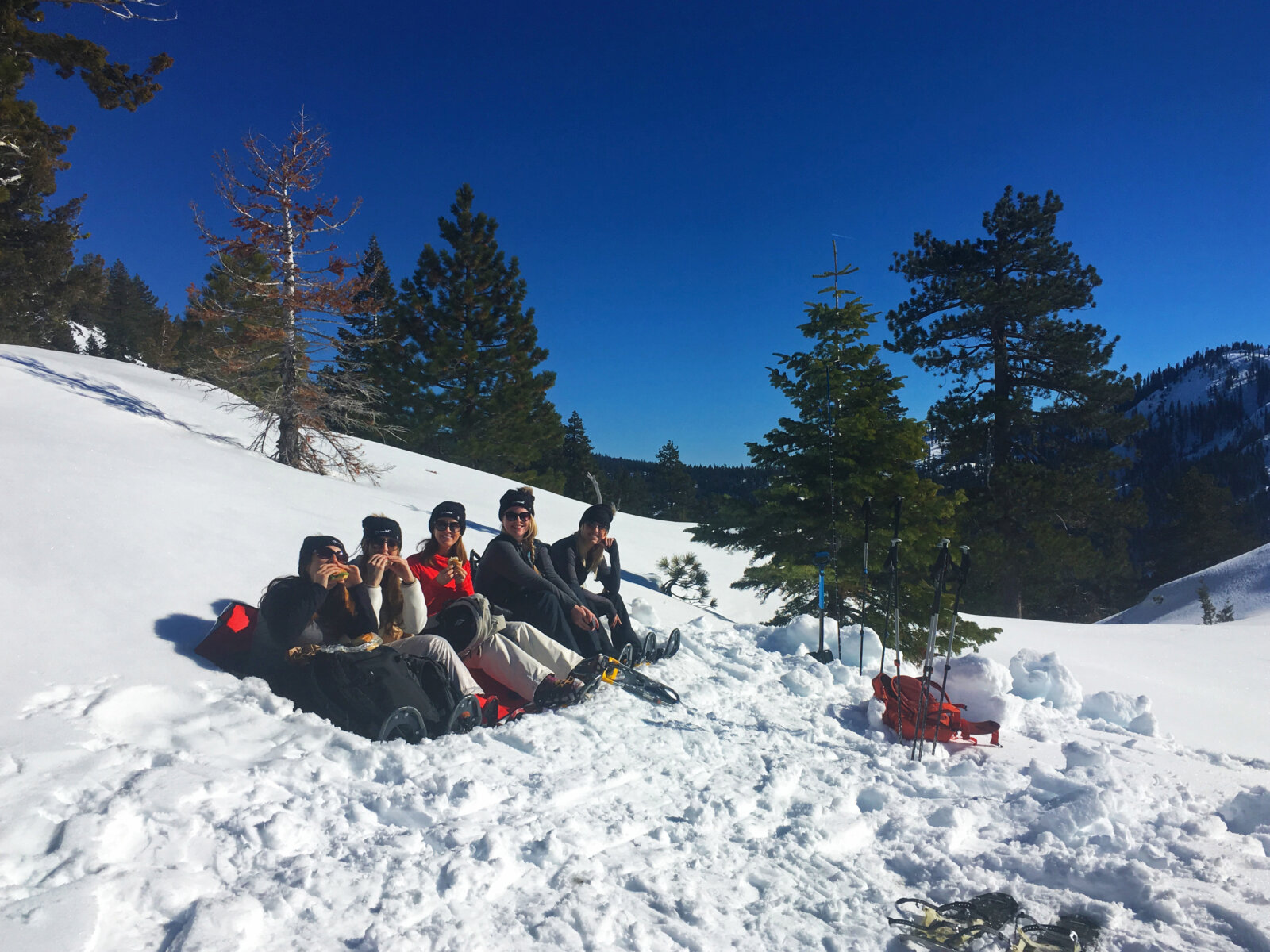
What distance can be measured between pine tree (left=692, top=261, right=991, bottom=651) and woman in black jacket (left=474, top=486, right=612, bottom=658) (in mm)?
4275

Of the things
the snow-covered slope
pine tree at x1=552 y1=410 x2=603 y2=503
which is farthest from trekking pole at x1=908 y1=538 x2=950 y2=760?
pine tree at x1=552 y1=410 x2=603 y2=503

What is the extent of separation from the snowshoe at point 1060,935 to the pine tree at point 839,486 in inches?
245

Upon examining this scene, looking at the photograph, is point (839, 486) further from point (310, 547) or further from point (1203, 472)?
point (1203, 472)

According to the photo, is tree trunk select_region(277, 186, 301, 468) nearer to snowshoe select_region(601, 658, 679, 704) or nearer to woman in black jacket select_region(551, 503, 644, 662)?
woman in black jacket select_region(551, 503, 644, 662)

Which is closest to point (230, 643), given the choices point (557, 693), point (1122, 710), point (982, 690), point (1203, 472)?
point (557, 693)

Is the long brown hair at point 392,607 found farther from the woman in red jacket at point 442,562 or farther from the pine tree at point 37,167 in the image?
the pine tree at point 37,167

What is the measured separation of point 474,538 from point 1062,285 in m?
16.5

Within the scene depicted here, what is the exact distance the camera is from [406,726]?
3729mm

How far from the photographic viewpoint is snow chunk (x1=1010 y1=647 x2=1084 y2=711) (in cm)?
620

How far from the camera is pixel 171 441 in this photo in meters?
9.45

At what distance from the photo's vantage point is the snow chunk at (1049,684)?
6.20 m

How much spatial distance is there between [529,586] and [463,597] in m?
0.51

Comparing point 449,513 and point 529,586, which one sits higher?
point 449,513

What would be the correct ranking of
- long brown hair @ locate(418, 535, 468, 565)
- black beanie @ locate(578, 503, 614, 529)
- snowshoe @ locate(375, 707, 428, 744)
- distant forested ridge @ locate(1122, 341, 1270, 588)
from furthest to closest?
distant forested ridge @ locate(1122, 341, 1270, 588)
black beanie @ locate(578, 503, 614, 529)
long brown hair @ locate(418, 535, 468, 565)
snowshoe @ locate(375, 707, 428, 744)
